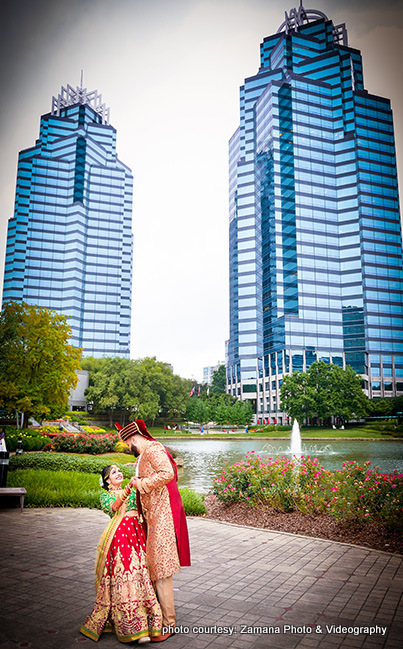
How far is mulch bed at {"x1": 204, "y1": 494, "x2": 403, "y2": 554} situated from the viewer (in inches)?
293

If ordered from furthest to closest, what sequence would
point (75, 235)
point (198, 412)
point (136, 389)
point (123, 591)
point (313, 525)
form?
point (75, 235)
point (198, 412)
point (136, 389)
point (313, 525)
point (123, 591)

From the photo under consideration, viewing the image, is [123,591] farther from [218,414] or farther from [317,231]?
[317,231]

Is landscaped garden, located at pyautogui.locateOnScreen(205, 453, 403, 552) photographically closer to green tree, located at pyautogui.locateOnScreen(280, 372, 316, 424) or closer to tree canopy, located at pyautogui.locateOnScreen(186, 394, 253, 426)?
green tree, located at pyautogui.locateOnScreen(280, 372, 316, 424)

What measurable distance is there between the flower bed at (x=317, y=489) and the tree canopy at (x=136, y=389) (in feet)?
151

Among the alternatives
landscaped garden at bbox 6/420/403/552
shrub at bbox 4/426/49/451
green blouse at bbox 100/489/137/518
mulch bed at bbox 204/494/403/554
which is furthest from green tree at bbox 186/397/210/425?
green blouse at bbox 100/489/137/518

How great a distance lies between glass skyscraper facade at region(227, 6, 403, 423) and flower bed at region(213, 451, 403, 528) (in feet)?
249

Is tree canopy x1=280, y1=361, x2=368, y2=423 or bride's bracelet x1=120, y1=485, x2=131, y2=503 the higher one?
tree canopy x1=280, y1=361, x2=368, y2=423

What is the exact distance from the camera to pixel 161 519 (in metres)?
4.18

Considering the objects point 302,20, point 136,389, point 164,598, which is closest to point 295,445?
point 136,389

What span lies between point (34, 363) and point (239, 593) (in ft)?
71.7

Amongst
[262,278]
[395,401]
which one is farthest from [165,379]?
[262,278]

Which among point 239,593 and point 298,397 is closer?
point 239,593

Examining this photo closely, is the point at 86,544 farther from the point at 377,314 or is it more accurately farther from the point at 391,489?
the point at 377,314

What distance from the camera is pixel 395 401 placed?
68875 millimetres
